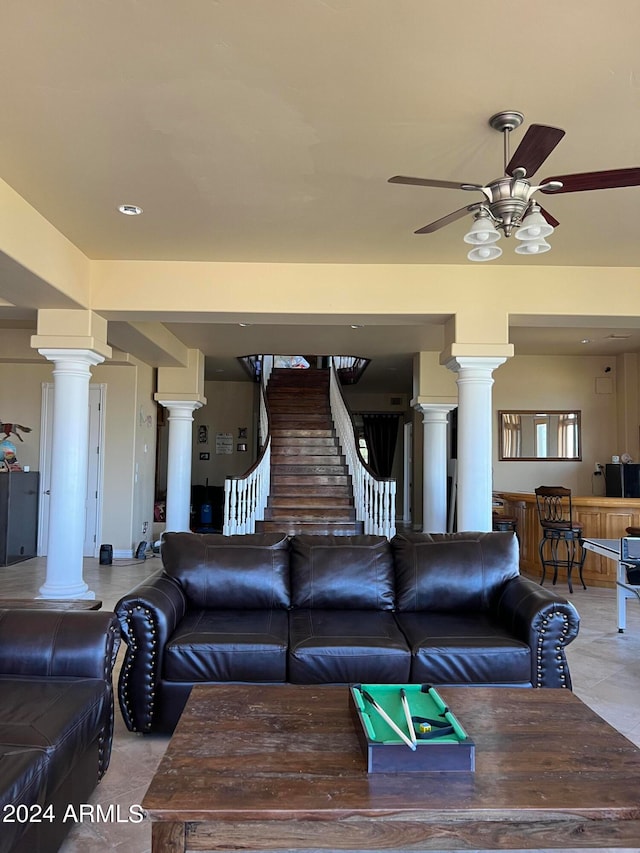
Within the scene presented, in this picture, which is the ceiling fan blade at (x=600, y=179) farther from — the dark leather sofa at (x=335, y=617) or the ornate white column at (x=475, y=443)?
the ornate white column at (x=475, y=443)

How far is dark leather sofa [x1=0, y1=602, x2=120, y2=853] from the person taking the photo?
5.36 feet

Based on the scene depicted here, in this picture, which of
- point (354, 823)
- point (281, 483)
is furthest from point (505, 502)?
point (354, 823)

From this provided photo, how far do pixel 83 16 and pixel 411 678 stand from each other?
3168mm

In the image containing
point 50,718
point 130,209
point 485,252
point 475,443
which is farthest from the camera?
point 475,443

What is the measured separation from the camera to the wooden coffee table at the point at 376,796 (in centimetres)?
145

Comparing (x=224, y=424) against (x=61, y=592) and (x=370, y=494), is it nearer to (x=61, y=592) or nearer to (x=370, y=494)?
(x=370, y=494)

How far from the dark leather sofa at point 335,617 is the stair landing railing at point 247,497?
3.04 m

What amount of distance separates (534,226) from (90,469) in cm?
699

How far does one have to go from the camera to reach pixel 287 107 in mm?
2809

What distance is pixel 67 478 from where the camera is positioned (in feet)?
16.8

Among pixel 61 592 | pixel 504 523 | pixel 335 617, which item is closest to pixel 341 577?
pixel 335 617

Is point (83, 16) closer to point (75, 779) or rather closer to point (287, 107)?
point (287, 107)

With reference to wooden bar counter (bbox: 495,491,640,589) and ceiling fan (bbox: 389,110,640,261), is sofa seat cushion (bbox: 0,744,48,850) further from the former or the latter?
wooden bar counter (bbox: 495,491,640,589)

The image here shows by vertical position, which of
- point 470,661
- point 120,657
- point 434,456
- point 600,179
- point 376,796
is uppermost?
point 600,179
